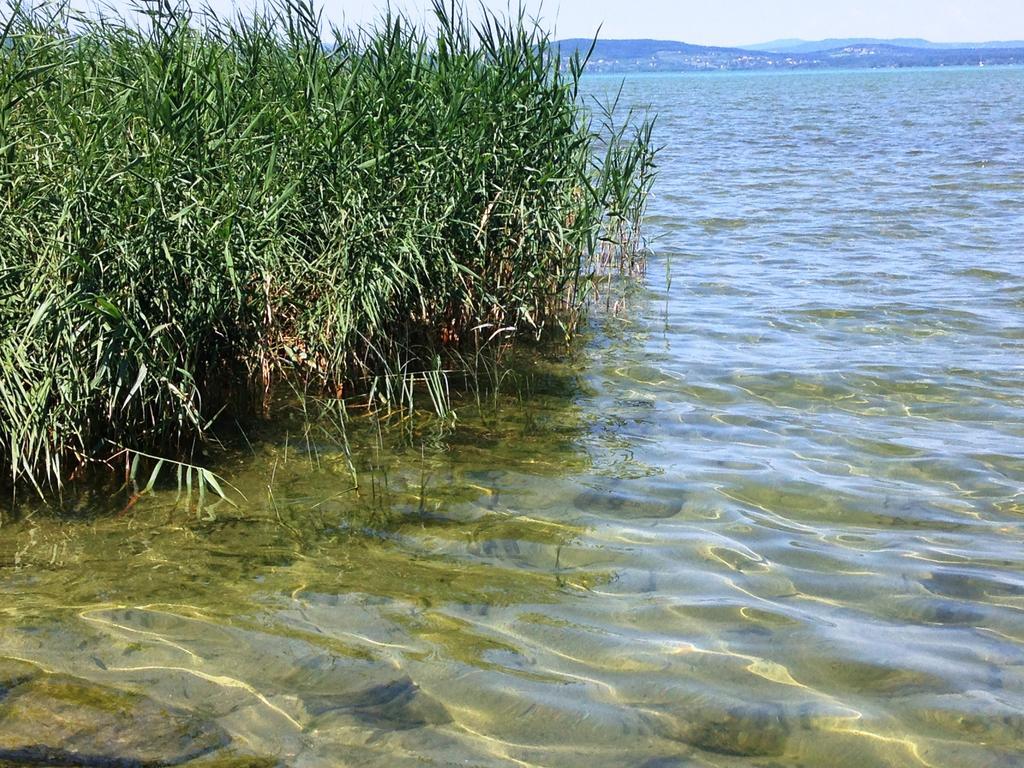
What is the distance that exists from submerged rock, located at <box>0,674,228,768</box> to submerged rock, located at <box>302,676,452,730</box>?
346 mm

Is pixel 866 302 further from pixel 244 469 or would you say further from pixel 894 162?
pixel 894 162

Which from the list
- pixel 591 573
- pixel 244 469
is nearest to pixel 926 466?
pixel 591 573

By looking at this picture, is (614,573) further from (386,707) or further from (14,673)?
(14,673)

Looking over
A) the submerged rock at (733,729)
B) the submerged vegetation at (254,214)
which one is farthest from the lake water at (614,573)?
the submerged vegetation at (254,214)

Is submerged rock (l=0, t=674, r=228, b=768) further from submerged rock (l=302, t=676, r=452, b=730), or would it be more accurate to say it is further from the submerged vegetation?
the submerged vegetation

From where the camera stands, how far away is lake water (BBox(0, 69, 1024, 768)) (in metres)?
3.24

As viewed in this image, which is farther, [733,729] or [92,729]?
[733,729]

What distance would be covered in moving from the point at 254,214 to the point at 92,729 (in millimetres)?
3013

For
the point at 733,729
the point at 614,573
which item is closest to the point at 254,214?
the point at 614,573

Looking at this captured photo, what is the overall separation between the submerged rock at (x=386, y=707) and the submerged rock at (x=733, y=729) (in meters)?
0.69

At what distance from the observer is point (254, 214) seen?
5.46 metres

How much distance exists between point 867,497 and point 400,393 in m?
2.85

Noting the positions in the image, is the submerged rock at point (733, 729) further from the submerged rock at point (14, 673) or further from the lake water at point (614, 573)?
the submerged rock at point (14, 673)

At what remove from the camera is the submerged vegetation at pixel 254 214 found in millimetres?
4750
